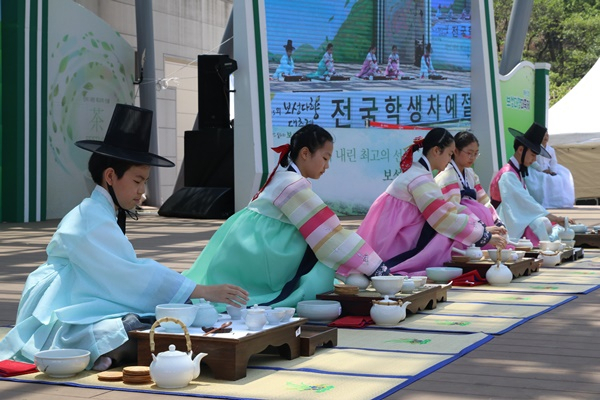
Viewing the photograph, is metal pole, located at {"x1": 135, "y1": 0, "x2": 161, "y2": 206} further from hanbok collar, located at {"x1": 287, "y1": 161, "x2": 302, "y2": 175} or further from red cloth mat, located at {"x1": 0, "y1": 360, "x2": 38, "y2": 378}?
red cloth mat, located at {"x1": 0, "y1": 360, "x2": 38, "y2": 378}

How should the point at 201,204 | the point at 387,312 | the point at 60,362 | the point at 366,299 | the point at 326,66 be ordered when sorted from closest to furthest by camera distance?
the point at 60,362
the point at 387,312
the point at 366,299
the point at 326,66
the point at 201,204

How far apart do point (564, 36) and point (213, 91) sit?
16.6 m

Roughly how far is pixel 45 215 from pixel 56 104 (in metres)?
1.43

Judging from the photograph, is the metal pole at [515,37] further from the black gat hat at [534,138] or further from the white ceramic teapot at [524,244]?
the white ceramic teapot at [524,244]

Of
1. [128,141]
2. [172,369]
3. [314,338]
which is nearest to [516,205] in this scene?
[314,338]

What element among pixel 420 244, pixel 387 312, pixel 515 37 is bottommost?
pixel 387 312

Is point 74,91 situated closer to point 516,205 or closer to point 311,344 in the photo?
point 516,205

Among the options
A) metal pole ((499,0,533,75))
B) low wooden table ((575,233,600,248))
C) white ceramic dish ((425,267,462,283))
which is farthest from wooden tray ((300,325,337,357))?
metal pole ((499,0,533,75))

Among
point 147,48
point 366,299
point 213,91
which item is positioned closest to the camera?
point 366,299

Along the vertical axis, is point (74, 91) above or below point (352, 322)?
above

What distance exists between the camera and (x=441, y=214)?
5.52 m

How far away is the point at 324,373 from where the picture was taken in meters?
3.07

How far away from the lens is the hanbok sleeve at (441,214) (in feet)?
18.0

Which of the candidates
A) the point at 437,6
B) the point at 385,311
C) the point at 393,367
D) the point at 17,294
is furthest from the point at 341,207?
the point at 393,367
